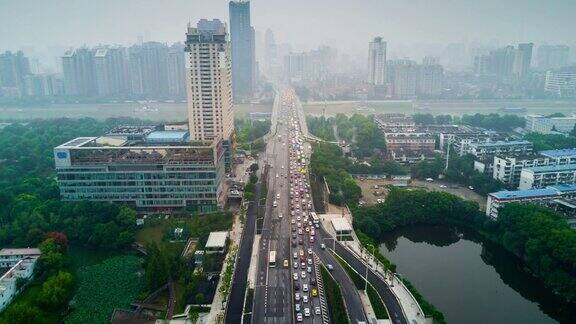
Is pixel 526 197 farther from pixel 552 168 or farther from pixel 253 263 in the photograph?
pixel 253 263

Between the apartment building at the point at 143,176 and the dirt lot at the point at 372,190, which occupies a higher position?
the apartment building at the point at 143,176

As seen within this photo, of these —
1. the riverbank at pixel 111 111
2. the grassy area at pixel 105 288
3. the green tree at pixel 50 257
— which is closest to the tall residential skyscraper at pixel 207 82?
the grassy area at pixel 105 288

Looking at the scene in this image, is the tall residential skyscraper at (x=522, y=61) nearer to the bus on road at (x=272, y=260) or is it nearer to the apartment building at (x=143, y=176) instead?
the apartment building at (x=143, y=176)

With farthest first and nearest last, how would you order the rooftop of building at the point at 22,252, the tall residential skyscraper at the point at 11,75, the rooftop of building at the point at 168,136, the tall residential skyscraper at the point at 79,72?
the tall residential skyscraper at the point at 11,75 < the tall residential skyscraper at the point at 79,72 < the rooftop of building at the point at 168,136 < the rooftop of building at the point at 22,252

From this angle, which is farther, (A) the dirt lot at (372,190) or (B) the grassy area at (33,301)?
(A) the dirt lot at (372,190)

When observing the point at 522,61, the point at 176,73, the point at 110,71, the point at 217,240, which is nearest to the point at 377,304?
the point at 217,240

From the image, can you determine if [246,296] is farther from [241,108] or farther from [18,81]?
Answer: [18,81]
